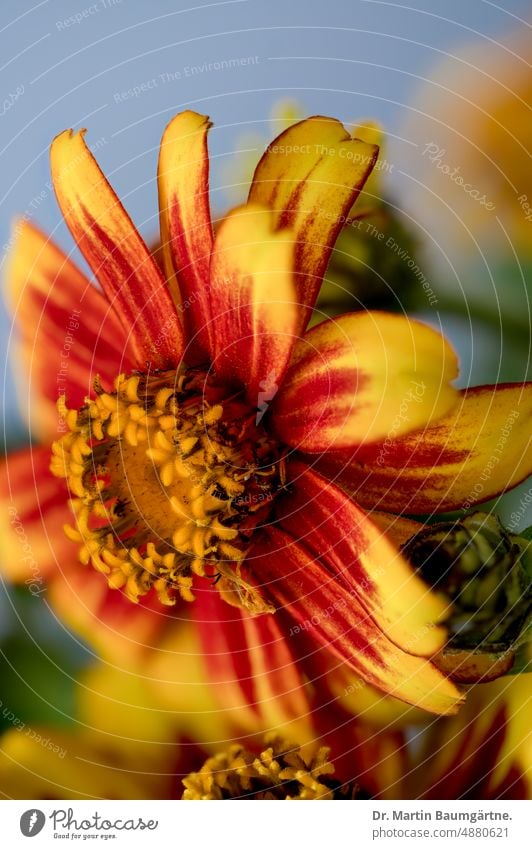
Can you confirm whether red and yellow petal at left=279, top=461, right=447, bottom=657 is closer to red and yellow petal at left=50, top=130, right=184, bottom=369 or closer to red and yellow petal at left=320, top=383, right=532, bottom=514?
red and yellow petal at left=320, top=383, right=532, bottom=514

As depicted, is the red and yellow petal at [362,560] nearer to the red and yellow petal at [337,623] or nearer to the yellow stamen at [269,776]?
the red and yellow petal at [337,623]

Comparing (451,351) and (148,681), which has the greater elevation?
(451,351)

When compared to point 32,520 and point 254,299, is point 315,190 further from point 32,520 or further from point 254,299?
point 32,520
